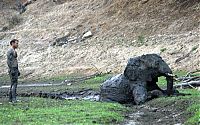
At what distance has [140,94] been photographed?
25250 mm

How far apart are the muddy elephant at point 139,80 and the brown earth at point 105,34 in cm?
1490

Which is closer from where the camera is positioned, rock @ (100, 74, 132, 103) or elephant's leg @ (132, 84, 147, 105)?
elephant's leg @ (132, 84, 147, 105)

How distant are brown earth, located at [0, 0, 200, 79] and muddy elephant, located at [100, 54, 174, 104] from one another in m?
14.9

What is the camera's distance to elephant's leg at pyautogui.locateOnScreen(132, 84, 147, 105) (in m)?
A: 25.2

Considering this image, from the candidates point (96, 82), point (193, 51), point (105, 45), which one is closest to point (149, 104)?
point (96, 82)

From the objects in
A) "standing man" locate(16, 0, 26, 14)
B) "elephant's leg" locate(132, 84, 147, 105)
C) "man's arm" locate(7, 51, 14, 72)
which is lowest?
"elephant's leg" locate(132, 84, 147, 105)

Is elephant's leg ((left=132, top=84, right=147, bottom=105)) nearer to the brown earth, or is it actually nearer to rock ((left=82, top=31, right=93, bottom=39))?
the brown earth

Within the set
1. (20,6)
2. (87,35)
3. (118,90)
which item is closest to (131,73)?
(118,90)

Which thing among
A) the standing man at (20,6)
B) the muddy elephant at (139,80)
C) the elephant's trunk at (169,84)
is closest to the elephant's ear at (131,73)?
the muddy elephant at (139,80)

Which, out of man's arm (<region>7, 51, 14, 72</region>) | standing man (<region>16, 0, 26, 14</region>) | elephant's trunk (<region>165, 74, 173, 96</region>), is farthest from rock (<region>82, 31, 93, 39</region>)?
man's arm (<region>7, 51, 14, 72</region>)

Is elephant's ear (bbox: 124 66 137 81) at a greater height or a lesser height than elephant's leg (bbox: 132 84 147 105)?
greater

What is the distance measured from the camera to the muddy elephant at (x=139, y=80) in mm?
25250

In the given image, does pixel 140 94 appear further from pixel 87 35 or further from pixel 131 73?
pixel 87 35

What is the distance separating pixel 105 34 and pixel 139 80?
3099 cm
